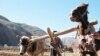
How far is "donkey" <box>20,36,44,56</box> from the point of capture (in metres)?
15.3

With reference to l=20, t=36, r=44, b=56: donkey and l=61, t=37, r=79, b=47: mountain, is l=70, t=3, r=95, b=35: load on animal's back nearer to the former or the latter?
l=61, t=37, r=79, b=47: mountain

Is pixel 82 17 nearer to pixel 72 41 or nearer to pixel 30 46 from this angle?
pixel 72 41

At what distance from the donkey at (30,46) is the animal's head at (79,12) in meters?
6.39

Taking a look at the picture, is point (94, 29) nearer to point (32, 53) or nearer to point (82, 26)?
point (82, 26)

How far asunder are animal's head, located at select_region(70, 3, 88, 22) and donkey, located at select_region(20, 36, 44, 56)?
6387 millimetres

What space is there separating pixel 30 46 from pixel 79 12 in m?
7.95

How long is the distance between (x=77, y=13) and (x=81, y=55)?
1121 millimetres

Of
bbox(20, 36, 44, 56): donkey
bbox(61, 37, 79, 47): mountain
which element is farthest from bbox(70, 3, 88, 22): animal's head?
bbox(20, 36, 44, 56): donkey

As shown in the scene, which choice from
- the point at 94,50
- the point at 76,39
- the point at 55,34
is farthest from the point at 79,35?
the point at 55,34

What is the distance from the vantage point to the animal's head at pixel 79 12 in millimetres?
8992

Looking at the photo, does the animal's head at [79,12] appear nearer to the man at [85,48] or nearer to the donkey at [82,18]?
the donkey at [82,18]

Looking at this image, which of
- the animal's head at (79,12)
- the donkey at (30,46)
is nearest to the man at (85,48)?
the animal's head at (79,12)

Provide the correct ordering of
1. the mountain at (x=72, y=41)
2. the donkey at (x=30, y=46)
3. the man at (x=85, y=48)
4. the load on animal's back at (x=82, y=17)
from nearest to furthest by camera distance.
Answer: the man at (x=85, y=48), the load on animal's back at (x=82, y=17), the mountain at (x=72, y=41), the donkey at (x=30, y=46)

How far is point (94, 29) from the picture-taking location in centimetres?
948
